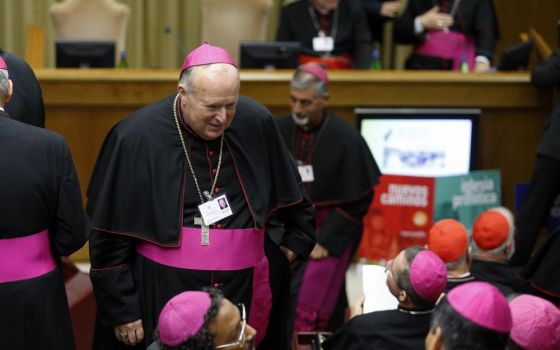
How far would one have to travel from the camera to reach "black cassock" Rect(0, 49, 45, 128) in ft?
12.0

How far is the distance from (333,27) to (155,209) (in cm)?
445

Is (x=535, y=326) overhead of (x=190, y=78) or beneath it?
beneath

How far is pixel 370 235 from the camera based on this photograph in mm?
6043

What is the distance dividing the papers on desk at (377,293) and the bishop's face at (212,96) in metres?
0.86

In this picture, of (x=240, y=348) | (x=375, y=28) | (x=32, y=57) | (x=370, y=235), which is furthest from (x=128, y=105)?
(x=240, y=348)

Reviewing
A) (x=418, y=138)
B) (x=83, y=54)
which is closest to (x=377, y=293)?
(x=418, y=138)

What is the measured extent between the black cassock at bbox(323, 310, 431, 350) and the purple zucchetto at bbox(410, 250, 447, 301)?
9 cm

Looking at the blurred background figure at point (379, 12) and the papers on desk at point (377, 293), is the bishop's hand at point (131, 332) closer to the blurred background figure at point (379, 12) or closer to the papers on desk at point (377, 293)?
the papers on desk at point (377, 293)

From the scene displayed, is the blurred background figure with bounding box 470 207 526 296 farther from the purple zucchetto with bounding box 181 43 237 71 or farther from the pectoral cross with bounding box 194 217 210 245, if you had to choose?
the purple zucchetto with bounding box 181 43 237 71

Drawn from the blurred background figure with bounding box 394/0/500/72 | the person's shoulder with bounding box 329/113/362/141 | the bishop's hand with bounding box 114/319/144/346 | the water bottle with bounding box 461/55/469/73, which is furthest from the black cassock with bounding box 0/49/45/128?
the blurred background figure with bounding box 394/0/500/72

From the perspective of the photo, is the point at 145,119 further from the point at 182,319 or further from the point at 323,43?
the point at 323,43

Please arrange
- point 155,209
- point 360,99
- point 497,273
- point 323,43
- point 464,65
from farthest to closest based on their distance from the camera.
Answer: point 323,43, point 464,65, point 360,99, point 497,273, point 155,209

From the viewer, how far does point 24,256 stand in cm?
311

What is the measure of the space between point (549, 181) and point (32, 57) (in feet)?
12.6
